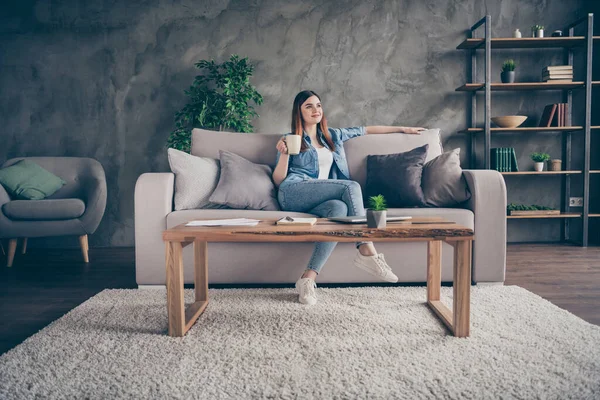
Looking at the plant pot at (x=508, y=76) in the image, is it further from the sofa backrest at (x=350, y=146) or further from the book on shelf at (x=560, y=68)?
the sofa backrest at (x=350, y=146)

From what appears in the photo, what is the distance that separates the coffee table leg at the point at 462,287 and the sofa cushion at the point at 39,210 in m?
2.69

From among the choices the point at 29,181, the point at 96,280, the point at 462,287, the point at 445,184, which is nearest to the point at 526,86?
the point at 445,184

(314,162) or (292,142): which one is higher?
(292,142)

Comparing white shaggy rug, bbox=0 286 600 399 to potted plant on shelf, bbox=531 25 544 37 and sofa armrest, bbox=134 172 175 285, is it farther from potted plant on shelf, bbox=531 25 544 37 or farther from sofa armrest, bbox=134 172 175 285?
potted plant on shelf, bbox=531 25 544 37

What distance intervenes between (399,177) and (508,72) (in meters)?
2.03

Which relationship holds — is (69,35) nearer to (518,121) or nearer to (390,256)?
(390,256)

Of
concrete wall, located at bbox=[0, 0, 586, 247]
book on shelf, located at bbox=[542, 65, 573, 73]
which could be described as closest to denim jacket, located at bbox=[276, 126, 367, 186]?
concrete wall, located at bbox=[0, 0, 586, 247]

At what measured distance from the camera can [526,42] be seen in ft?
12.6

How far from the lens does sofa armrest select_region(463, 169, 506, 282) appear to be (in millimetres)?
2320

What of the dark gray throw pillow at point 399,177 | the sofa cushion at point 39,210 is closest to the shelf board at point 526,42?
the dark gray throw pillow at point 399,177

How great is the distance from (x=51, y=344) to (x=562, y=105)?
4.08 meters

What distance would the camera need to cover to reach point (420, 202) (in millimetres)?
2520

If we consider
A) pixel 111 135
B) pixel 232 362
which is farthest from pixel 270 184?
pixel 111 135

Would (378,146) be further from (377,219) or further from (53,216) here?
(53,216)
